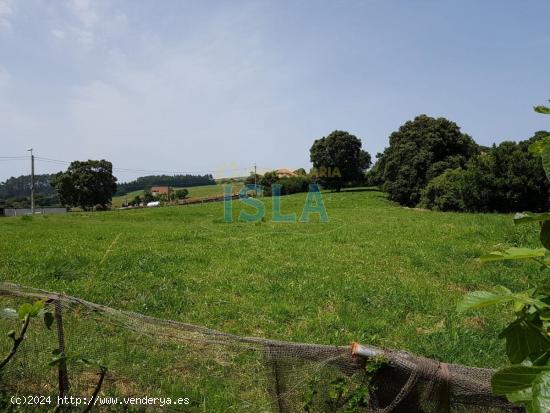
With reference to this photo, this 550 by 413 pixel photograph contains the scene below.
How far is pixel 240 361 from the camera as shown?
3951 mm

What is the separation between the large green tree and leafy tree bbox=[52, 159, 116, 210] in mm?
56684

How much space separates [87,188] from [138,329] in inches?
3244

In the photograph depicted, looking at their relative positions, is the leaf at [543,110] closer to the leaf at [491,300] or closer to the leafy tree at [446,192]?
the leaf at [491,300]

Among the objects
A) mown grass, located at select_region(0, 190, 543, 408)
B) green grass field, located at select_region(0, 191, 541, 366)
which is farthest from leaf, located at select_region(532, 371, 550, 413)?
green grass field, located at select_region(0, 191, 541, 366)

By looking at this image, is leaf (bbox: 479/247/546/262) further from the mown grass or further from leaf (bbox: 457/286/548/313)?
the mown grass

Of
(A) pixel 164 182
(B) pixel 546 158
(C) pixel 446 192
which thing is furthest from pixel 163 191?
(B) pixel 546 158

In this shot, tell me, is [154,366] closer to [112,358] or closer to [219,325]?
[112,358]

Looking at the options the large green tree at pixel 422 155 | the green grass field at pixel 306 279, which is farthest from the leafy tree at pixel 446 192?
the green grass field at pixel 306 279

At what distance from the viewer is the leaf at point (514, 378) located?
90cm

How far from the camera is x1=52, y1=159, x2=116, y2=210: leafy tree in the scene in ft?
260

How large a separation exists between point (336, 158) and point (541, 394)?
59.6 meters

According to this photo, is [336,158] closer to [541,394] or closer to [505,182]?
[505,182]

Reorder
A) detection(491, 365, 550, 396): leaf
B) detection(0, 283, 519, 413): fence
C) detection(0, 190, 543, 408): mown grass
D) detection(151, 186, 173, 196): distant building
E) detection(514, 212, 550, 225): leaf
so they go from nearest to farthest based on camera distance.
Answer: detection(491, 365, 550, 396): leaf < detection(514, 212, 550, 225): leaf < detection(0, 283, 519, 413): fence < detection(0, 190, 543, 408): mown grass < detection(151, 186, 173, 196): distant building

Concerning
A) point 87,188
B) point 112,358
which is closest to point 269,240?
point 112,358
